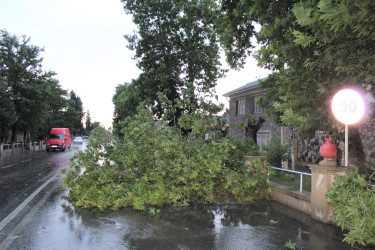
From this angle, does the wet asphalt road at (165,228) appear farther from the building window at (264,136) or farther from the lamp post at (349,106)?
the building window at (264,136)

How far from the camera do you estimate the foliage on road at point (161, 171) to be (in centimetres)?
779

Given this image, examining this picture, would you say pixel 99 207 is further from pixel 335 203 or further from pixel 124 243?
pixel 335 203

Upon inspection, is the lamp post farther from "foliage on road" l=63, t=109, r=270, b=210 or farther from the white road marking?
the white road marking

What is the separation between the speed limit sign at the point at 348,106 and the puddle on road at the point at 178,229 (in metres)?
Answer: 2.18

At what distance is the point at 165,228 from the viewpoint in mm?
5746

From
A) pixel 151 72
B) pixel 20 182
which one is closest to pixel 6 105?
pixel 151 72

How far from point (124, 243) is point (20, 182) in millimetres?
7769

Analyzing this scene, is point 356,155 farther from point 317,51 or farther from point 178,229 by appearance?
point 178,229

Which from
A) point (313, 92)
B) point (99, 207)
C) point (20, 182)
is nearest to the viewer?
point (313, 92)

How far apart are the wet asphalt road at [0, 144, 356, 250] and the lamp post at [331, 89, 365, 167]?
2.18 meters

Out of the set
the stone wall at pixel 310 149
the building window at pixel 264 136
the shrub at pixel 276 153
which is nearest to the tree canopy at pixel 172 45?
the building window at pixel 264 136

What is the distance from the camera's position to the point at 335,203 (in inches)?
216

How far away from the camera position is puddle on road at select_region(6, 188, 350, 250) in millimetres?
4906

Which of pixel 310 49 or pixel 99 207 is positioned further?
pixel 99 207
